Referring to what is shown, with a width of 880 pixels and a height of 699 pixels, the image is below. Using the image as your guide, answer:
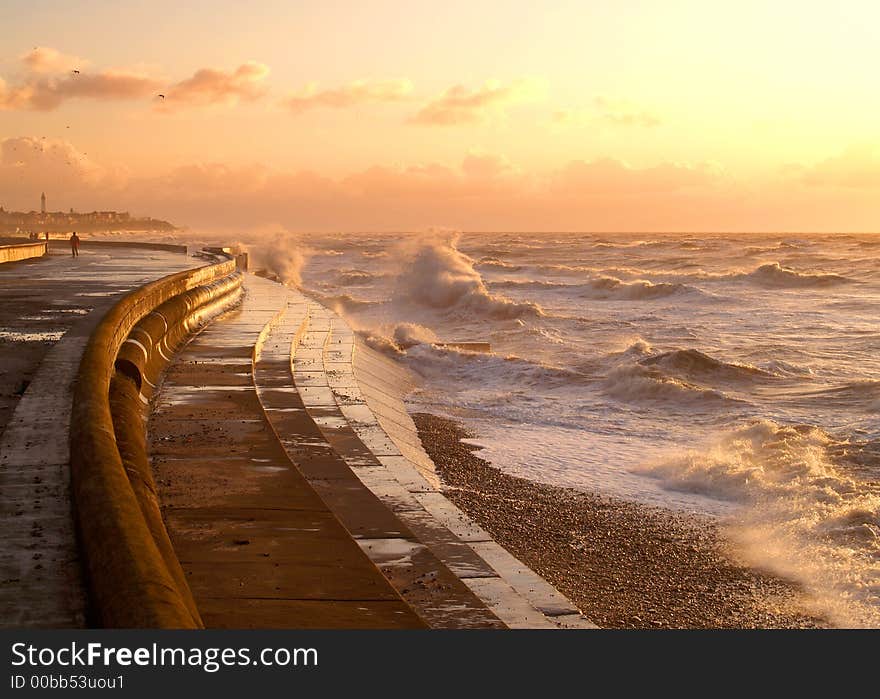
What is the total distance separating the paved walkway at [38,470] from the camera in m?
3.36

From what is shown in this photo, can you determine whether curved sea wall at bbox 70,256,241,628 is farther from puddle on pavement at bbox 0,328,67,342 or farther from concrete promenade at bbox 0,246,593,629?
puddle on pavement at bbox 0,328,67,342

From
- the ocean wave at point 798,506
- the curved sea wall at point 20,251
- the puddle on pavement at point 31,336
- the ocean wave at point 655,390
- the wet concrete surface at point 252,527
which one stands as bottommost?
the ocean wave at point 798,506

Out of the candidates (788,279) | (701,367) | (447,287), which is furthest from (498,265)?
(701,367)

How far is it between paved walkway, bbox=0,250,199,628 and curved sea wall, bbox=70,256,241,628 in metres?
0.08

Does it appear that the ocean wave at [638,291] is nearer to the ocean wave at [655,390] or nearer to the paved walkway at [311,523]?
the ocean wave at [655,390]

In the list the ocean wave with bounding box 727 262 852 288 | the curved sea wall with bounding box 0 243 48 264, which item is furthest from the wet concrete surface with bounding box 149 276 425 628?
the ocean wave with bounding box 727 262 852 288

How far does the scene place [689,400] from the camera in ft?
47.2

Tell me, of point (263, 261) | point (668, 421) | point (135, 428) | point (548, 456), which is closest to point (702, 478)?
point (548, 456)

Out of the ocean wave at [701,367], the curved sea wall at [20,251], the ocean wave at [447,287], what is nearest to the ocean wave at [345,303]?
the ocean wave at [447,287]

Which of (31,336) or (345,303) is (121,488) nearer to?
(31,336)

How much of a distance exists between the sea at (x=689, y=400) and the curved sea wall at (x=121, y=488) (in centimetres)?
393

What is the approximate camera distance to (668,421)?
42.9 ft

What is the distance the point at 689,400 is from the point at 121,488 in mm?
11446

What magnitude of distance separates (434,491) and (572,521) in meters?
2.19
